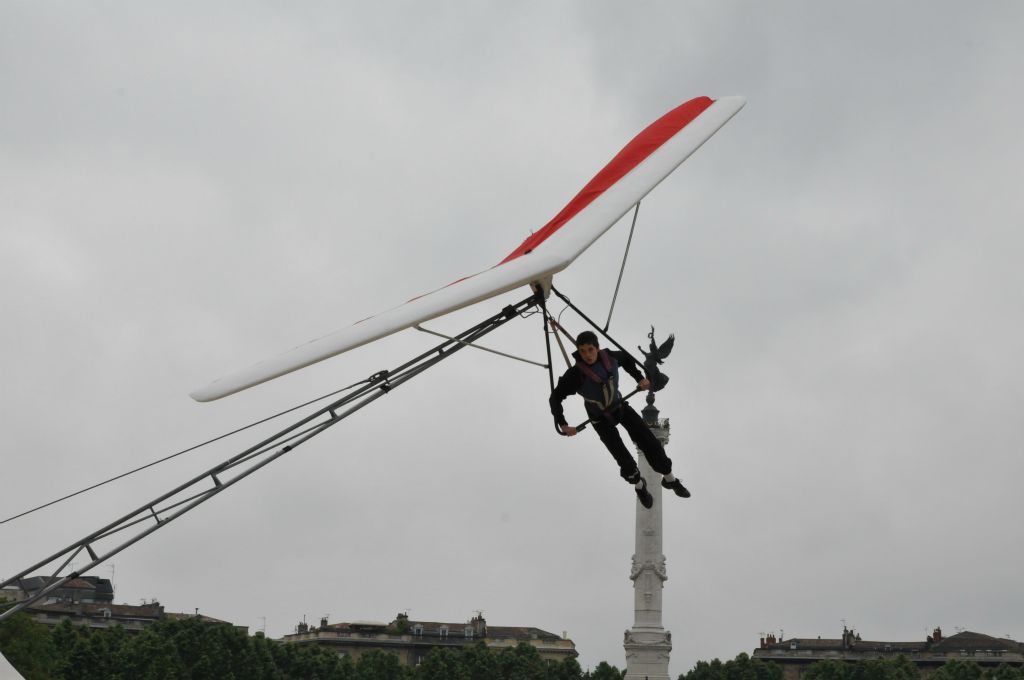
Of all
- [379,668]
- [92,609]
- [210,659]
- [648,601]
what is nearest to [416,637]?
[92,609]

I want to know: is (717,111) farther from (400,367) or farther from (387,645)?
(387,645)

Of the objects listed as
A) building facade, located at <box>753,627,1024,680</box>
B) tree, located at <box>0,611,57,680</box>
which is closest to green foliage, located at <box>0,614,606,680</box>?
tree, located at <box>0,611,57,680</box>

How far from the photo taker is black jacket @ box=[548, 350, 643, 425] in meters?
12.5

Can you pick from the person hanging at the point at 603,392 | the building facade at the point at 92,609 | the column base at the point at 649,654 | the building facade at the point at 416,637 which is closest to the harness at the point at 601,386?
the person hanging at the point at 603,392

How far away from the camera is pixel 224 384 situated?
32.8 ft

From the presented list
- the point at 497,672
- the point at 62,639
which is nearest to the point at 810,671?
the point at 497,672

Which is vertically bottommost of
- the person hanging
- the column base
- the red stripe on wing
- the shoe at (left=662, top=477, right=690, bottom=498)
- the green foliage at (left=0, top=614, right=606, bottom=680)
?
the shoe at (left=662, top=477, right=690, bottom=498)

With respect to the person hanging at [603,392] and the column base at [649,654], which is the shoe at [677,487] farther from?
the column base at [649,654]

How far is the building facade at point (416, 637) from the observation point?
13588 cm

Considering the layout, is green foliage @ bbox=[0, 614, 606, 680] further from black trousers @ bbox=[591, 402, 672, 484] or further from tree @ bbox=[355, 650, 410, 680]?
black trousers @ bbox=[591, 402, 672, 484]

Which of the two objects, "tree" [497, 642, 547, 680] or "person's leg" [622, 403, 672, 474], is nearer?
"person's leg" [622, 403, 672, 474]

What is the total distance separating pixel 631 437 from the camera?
42.5ft

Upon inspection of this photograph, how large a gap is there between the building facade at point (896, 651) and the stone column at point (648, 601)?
96.2 metres

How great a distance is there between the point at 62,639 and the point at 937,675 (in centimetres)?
6459
